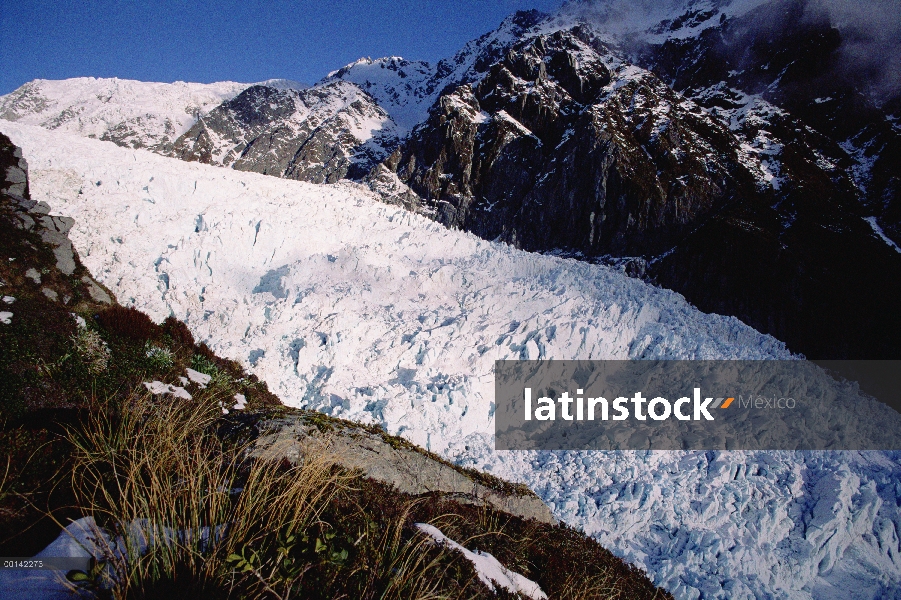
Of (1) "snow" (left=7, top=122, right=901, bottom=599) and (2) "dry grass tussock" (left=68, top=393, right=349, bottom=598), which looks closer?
(2) "dry grass tussock" (left=68, top=393, right=349, bottom=598)

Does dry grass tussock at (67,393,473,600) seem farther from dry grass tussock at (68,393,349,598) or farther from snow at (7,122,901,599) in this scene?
snow at (7,122,901,599)

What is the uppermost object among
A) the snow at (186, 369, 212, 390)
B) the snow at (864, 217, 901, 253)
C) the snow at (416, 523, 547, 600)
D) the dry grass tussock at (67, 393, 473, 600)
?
the snow at (864, 217, 901, 253)

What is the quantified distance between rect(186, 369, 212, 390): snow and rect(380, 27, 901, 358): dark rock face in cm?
8686

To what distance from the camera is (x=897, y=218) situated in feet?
255

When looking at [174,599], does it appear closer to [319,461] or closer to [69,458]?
[319,461]

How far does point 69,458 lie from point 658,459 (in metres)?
14.1

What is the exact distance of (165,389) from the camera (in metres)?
7.47

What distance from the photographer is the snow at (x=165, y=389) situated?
7.16 metres

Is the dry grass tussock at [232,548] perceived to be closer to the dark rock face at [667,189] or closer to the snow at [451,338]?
the snow at [451,338]

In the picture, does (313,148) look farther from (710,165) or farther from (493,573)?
(493,573)

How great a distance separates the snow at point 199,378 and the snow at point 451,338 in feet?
13.4

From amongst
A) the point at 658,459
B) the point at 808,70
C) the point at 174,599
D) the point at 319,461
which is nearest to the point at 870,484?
the point at 658,459

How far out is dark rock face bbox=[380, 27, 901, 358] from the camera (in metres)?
71.6

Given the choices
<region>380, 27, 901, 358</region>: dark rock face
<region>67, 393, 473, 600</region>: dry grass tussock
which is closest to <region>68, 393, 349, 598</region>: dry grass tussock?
<region>67, 393, 473, 600</region>: dry grass tussock
